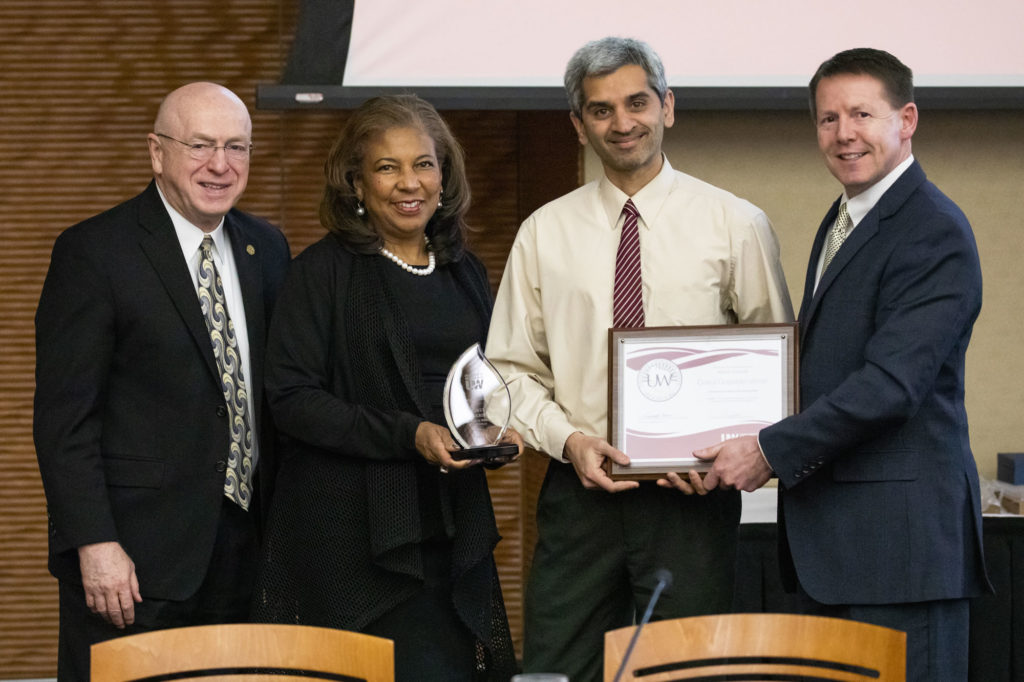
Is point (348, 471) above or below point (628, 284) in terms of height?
below

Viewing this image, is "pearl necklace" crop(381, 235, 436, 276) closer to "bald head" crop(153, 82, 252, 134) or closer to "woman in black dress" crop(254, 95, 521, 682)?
"woman in black dress" crop(254, 95, 521, 682)

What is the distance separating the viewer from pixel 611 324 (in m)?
2.37

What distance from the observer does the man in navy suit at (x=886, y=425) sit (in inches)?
83.2

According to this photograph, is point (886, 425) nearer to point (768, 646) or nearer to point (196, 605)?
point (768, 646)

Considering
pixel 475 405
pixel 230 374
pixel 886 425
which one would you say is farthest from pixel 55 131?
pixel 886 425

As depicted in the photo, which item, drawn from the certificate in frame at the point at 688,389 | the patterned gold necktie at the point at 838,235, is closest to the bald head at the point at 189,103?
the certificate in frame at the point at 688,389

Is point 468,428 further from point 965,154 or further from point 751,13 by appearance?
point 965,154

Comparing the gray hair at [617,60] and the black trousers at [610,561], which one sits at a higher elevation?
the gray hair at [617,60]

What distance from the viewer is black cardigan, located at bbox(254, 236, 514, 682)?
88.0 inches

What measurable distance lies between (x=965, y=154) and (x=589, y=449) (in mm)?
2139

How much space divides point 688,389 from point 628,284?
0.85ft

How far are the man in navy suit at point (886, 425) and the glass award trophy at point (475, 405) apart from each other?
1.37 feet

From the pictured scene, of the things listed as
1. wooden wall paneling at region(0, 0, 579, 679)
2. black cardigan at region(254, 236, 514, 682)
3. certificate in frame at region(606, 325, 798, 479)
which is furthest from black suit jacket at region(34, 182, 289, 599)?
wooden wall paneling at region(0, 0, 579, 679)

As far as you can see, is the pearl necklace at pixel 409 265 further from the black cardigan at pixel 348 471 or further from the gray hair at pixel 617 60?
the gray hair at pixel 617 60
